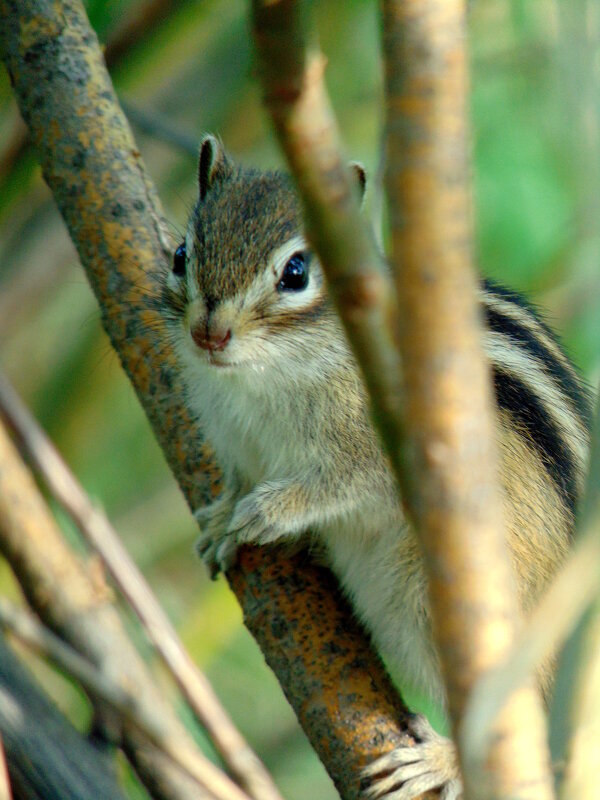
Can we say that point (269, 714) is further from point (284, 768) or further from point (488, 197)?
point (488, 197)

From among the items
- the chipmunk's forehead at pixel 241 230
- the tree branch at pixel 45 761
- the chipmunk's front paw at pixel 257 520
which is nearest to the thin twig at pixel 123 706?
the tree branch at pixel 45 761

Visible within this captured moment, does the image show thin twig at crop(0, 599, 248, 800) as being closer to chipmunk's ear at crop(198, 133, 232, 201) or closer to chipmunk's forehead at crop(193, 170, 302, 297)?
chipmunk's forehead at crop(193, 170, 302, 297)

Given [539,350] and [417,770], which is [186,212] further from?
[417,770]

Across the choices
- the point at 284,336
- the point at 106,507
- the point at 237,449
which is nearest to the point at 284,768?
the point at 106,507

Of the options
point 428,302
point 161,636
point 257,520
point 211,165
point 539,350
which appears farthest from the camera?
point 211,165

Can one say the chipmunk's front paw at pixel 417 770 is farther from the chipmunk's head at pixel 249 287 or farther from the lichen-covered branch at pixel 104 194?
the chipmunk's head at pixel 249 287

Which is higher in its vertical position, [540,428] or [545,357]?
[545,357]

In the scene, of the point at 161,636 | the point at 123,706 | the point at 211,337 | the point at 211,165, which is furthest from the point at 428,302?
the point at 211,165
